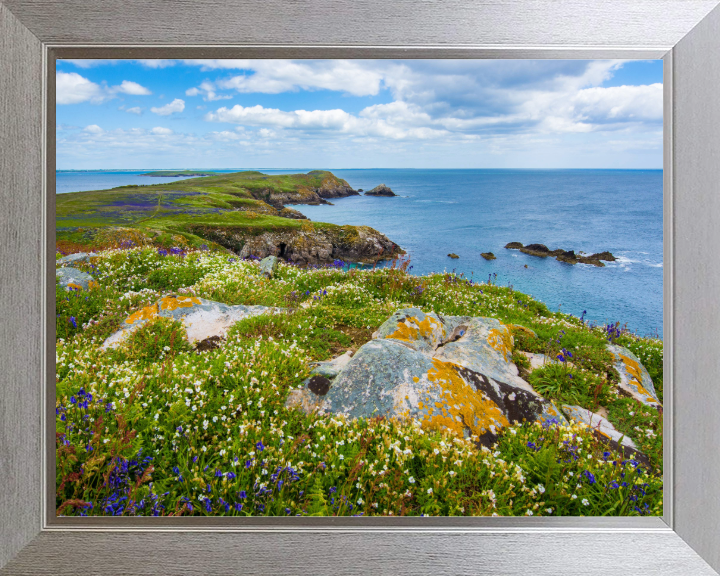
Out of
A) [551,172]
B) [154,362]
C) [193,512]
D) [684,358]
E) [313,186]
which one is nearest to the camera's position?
[193,512]

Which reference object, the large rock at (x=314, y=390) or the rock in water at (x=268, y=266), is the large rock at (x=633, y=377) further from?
the rock in water at (x=268, y=266)

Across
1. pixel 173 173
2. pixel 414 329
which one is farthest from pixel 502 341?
pixel 173 173

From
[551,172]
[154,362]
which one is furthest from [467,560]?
[551,172]

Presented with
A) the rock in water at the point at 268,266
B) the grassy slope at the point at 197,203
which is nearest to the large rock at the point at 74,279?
the grassy slope at the point at 197,203

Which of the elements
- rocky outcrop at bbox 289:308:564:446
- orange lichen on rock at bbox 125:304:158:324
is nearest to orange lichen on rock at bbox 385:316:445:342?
rocky outcrop at bbox 289:308:564:446

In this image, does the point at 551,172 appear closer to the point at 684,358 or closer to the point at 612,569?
the point at 684,358

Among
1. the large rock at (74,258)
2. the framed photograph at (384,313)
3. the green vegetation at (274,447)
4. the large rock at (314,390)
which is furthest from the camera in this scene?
the large rock at (74,258)
